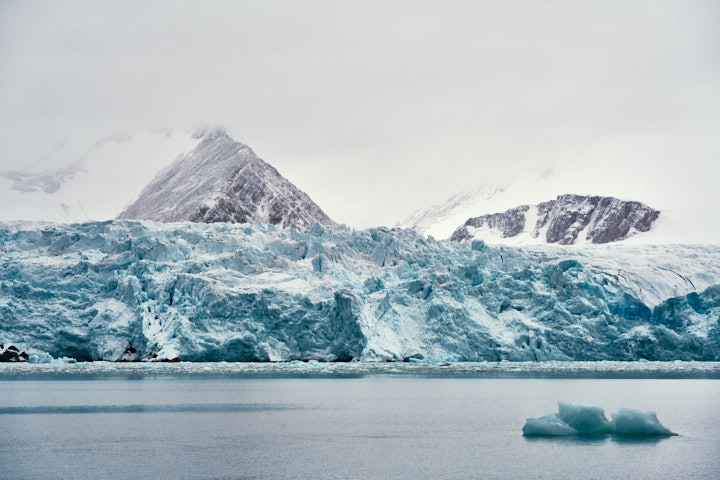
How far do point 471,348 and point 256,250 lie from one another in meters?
13.7

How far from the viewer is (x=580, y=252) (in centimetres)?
6034

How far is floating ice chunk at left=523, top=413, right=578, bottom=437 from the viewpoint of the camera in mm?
20984

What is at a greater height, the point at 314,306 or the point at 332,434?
the point at 314,306

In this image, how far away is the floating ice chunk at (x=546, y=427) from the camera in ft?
68.8

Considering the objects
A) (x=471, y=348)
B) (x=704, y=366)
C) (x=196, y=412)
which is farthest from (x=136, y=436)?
(x=704, y=366)

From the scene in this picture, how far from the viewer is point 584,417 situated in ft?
69.5

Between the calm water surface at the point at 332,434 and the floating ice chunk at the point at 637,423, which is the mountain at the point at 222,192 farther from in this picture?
the floating ice chunk at the point at 637,423

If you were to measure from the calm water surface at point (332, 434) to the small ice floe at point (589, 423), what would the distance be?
1.71 feet

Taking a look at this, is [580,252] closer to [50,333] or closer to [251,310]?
[251,310]

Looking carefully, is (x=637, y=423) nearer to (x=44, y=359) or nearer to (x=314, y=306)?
(x=314, y=306)

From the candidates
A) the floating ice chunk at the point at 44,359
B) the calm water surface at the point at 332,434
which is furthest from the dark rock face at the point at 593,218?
the floating ice chunk at the point at 44,359

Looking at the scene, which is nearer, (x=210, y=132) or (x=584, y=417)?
(x=584, y=417)

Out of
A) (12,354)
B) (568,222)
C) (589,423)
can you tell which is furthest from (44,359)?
(568,222)

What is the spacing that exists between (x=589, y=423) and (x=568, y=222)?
291 feet
